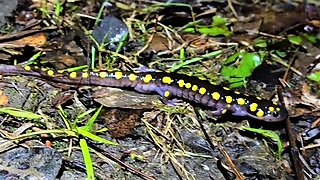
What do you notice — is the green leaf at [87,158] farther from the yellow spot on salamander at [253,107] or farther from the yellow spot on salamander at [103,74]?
the yellow spot on salamander at [253,107]

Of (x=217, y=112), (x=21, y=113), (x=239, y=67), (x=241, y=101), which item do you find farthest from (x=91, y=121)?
(x=239, y=67)

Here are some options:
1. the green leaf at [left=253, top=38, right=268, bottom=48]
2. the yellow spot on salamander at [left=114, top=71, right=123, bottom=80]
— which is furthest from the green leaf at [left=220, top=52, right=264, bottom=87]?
the yellow spot on salamander at [left=114, top=71, right=123, bottom=80]

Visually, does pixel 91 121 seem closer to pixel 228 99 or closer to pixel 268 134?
pixel 228 99

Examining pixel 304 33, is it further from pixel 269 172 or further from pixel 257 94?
pixel 269 172

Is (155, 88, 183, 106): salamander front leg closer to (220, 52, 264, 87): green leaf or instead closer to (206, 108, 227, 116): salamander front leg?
(206, 108, 227, 116): salamander front leg

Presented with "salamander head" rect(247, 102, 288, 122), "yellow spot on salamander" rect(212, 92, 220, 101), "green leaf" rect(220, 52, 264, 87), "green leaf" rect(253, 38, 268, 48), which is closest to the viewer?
"salamander head" rect(247, 102, 288, 122)

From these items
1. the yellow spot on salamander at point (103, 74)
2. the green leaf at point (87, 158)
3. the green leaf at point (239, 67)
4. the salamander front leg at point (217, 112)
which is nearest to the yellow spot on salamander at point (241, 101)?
the salamander front leg at point (217, 112)
